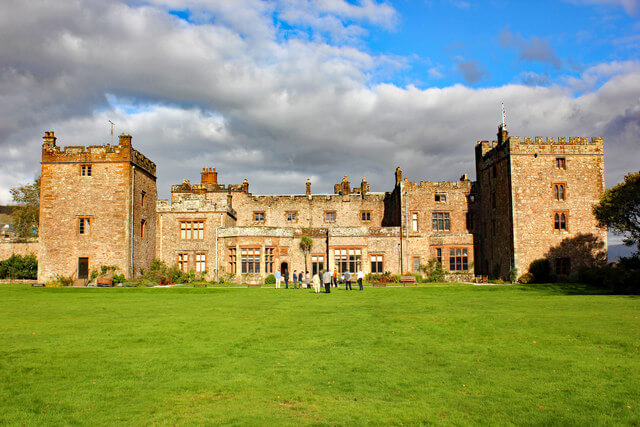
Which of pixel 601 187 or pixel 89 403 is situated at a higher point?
pixel 601 187

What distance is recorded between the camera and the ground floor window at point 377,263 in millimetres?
40531

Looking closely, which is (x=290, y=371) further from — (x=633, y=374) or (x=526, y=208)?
(x=526, y=208)

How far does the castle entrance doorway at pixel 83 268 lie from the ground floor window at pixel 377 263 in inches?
920

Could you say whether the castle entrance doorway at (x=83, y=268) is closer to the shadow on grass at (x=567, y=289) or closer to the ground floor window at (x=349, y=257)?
the ground floor window at (x=349, y=257)

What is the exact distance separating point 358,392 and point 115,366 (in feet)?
17.0

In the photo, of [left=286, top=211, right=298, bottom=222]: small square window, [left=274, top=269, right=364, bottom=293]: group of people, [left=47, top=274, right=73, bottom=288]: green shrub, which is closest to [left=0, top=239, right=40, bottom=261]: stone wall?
[left=47, top=274, right=73, bottom=288]: green shrub

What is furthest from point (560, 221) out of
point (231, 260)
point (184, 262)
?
point (184, 262)

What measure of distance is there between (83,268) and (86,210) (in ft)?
14.9

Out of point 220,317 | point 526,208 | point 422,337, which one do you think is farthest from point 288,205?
point 422,337

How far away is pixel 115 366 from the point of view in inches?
375

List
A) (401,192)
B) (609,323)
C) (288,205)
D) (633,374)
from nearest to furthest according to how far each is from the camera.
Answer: (633,374) < (609,323) < (401,192) < (288,205)

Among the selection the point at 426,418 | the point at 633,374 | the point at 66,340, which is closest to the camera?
the point at 426,418

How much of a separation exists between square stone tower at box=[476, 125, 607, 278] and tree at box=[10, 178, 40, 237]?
163 ft

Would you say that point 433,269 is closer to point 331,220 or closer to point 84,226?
point 331,220
